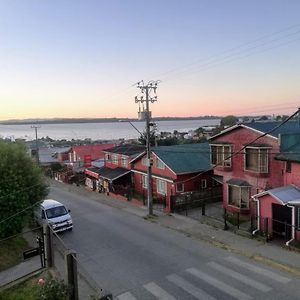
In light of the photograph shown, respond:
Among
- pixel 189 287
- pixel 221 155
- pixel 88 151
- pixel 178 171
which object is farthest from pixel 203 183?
pixel 88 151

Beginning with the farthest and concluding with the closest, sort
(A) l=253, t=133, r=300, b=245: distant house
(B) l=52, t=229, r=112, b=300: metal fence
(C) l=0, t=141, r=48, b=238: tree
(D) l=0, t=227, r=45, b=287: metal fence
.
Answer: (C) l=0, t=141, r=48, b=238: tree, (A) l=253, t=133, r=300, b=245: distant house, (D) l=0, t=227, r=45, b=287: metal fence, (B) l=52, t=229, r=112, b=300: metal fence

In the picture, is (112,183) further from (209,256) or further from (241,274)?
(241,274)

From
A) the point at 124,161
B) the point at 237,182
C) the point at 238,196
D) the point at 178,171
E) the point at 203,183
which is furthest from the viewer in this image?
the point at 124,161

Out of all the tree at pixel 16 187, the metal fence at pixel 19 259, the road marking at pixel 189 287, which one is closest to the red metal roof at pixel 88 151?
the tree at pixel 16 187

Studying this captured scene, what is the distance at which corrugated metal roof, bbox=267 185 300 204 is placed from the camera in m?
21.4

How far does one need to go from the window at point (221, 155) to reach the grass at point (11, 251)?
15040mm

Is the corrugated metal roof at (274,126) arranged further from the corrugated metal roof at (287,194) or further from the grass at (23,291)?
the grass at (23,291)

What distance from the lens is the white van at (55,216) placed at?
85.4 feet

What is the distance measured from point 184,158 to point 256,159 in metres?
10.9

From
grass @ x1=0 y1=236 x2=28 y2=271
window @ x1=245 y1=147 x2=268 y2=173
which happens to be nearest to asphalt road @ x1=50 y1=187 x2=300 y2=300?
grass @ x1=0 y1=236 x2=28 y2=271

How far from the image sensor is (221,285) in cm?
1590

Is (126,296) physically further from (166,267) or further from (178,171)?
(178,171)

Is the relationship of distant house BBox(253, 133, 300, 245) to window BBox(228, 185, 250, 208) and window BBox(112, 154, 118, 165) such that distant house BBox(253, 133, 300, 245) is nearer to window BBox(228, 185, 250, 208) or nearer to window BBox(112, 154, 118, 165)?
window BBox(228, 185, 250, 208)

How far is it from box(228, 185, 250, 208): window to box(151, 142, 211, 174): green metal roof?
583cm
